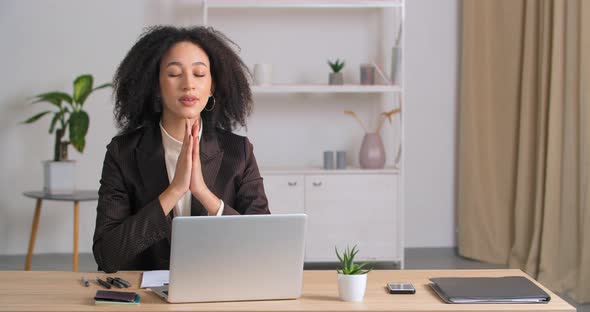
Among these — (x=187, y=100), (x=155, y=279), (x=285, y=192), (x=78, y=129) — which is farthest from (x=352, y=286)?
(x=78, y=129)

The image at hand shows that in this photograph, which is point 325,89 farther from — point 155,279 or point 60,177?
point 155,279

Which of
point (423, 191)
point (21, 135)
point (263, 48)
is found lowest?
point (423, 191)

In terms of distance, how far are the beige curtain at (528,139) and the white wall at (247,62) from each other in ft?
0.68

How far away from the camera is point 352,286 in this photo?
178cm

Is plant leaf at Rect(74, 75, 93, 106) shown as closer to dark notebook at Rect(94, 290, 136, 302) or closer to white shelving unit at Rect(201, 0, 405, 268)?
white shelving unit at Rect(201, 0, 405, 268)

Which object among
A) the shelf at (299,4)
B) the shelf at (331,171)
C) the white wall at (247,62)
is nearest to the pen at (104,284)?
the shelf at (331,171)

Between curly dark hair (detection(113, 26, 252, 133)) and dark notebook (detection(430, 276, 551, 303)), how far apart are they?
2.67 feet

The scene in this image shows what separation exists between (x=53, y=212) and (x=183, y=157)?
125 inches

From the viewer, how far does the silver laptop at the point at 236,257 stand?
5.64 feet

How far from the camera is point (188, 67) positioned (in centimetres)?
217

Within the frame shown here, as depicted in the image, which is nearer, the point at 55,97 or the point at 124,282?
the point at 124,282

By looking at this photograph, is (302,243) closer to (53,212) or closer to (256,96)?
(256,96)

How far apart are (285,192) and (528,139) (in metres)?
1.40

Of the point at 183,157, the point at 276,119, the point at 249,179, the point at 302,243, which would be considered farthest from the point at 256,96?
the point at 302,243
